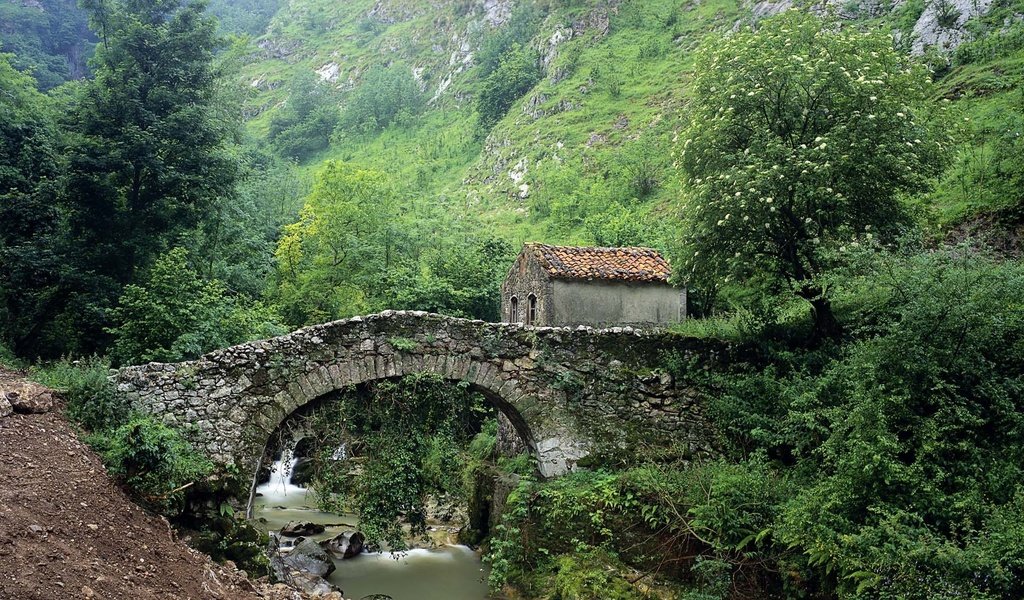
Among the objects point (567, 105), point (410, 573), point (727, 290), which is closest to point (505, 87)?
point (567, 105)

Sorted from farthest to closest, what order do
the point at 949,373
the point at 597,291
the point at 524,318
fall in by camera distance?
the point at 524,318 < the point at 597,291 < the point at 949,373

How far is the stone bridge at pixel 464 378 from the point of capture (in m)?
10.4

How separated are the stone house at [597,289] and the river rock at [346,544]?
6271 mm

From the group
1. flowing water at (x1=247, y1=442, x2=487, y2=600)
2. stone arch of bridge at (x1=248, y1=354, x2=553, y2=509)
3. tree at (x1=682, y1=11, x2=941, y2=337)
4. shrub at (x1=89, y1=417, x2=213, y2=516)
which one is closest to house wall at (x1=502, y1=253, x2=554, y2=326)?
stone arch of bridge at (x1=248, y1=354, x2=553, y2=509)

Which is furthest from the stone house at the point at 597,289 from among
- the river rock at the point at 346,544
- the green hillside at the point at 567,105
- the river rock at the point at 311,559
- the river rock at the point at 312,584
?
the river rock at the point at 312,584

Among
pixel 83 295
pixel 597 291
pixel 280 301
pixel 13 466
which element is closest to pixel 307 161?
pixel 280 301

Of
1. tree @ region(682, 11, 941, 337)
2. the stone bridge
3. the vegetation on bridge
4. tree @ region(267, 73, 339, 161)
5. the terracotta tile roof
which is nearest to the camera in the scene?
the vegetation on bridge

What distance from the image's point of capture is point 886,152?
9977mm

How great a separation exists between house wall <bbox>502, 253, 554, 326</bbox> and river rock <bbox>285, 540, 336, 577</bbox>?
6.90 metres

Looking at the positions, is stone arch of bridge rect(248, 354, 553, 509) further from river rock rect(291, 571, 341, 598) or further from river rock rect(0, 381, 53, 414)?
river rock rect(0, 381, 53, 414)

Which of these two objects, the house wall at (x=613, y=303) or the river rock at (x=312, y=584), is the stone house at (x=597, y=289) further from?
the river rock at (x=312, y=584)

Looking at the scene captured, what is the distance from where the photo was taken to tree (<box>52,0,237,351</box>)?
16891 millimetres

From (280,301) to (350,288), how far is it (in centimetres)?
272

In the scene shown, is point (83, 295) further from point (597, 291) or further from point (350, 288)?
Result: point (597, 291)
